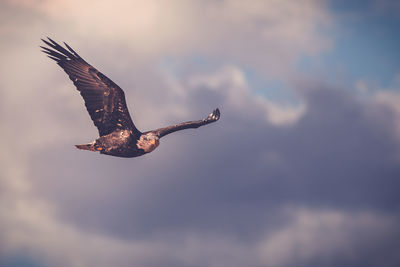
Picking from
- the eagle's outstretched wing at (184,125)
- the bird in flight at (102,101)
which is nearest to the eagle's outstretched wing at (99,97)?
the bird in flight at (102,101)

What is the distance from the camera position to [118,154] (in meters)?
16.9

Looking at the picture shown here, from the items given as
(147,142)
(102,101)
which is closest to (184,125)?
(147,142)

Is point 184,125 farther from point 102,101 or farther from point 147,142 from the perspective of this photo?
point 102,101

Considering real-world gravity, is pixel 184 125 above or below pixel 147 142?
above

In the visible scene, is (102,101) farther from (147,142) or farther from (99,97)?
(147,142)

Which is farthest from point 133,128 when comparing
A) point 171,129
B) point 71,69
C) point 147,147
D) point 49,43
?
point 49,43

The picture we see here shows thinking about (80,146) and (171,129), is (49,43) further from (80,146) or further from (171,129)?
(171,129)

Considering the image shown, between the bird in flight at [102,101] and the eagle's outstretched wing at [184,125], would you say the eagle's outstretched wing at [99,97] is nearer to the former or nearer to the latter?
the bird in flight at [102,101]

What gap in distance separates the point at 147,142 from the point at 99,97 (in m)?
2.70

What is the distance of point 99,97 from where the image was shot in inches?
683

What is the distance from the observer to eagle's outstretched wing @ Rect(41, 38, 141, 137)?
17250 millimetres

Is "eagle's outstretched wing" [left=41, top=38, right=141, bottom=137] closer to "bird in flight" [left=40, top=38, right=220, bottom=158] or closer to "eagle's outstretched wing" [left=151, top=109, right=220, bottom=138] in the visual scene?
"bird in flight" [left=40, top=38, right=220, bottom=158]

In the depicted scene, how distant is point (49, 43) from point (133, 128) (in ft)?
15.6

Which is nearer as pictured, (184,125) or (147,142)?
(147,142)
